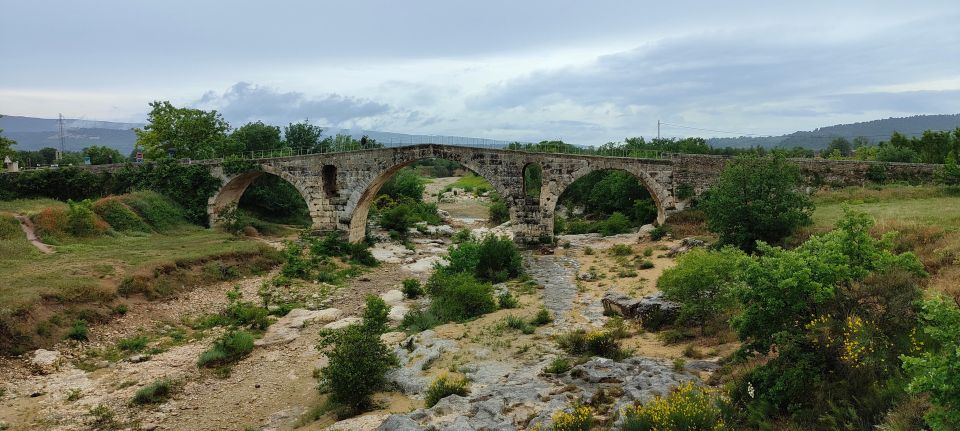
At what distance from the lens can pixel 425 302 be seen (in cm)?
2388

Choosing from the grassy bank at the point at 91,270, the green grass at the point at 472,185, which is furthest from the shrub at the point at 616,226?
the green grass at the point at 472,185

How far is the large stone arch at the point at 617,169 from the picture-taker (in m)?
32.9

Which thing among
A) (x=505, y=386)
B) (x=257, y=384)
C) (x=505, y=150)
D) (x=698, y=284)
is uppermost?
(x=505, y=150)

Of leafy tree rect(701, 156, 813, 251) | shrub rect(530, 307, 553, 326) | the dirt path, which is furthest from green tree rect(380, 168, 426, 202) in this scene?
shrub rect(530, 307, 553, 326)

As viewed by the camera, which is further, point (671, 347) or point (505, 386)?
point (671, 347)

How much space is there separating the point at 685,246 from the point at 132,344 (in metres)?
22.2

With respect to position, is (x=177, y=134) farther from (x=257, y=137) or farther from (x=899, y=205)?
(x=899, y=205)

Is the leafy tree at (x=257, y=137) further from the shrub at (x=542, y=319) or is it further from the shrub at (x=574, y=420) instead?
the shrub at (x=574, y=420)

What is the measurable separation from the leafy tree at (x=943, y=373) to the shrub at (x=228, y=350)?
55.3 feet

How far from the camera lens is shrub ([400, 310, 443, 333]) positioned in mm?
19062

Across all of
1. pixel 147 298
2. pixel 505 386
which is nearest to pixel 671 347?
pixel 505 386

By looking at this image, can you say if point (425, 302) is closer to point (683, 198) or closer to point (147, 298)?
point (147, 298)

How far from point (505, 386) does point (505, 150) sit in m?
23.7

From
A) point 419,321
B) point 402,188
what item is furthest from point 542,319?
point 402,188
